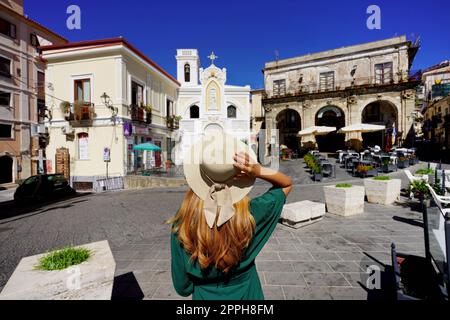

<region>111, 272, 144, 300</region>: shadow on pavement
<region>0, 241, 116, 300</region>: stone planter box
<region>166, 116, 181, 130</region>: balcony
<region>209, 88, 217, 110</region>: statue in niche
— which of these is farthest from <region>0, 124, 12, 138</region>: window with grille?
<region>0, 241, 116, 300</region>: stone planter box

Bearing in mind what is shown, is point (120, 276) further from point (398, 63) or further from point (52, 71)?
point (398, 63)

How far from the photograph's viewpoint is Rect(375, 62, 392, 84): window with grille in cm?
2189

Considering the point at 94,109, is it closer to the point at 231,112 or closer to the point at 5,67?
the point at 5,67

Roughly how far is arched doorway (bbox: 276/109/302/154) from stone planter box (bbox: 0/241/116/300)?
27.0 meters

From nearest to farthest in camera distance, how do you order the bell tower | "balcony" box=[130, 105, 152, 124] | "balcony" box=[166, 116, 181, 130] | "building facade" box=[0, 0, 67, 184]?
"balcony" box=[130, 105, 152, 124], "building facade" box=[0, 0, 67, 184], "balcony" box=[166, 116, 181, 130], the bell tower

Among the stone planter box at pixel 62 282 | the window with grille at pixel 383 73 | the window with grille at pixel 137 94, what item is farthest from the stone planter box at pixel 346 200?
the window with grille at pixel 383 73

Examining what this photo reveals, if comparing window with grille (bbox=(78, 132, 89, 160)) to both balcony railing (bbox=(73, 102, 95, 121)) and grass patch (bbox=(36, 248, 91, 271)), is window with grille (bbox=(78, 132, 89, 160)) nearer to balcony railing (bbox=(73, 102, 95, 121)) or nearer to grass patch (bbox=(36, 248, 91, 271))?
balcony railing (bbox=(73, 102, 95, 121))

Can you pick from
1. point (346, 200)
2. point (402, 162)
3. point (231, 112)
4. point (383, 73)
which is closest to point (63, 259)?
point (346, 200)

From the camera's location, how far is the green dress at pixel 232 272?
1333 mm

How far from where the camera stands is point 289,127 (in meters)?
27.8

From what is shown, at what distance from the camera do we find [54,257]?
2.06 metres

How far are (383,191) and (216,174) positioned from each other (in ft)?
24.0

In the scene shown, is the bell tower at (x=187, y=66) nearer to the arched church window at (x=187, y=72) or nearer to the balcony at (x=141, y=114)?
the arched church window at (x=187, y=72)

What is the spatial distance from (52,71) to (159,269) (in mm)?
17758
